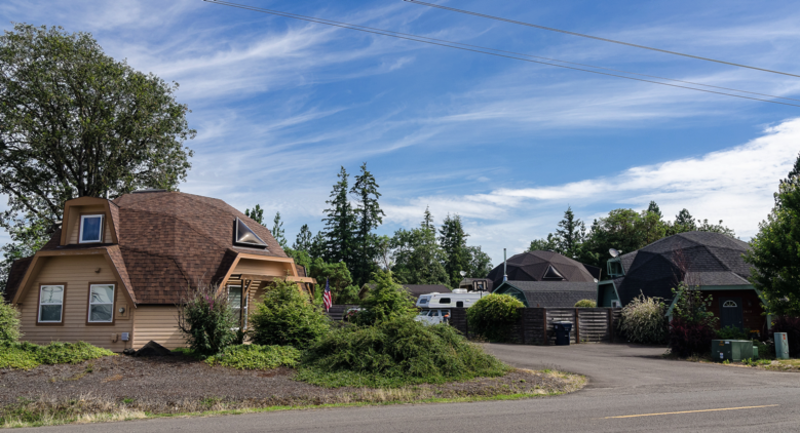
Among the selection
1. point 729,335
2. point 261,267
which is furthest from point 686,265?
point 261,267

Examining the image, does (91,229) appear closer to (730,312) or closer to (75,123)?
(75,123)

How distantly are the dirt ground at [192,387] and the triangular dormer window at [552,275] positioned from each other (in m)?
37.3

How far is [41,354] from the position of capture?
577 inches

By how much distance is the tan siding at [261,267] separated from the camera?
67.3 feet

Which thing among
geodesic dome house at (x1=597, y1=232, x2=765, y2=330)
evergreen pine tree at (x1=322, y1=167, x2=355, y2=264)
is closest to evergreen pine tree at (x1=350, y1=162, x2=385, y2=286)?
evergreen pine tree at (x1=322, y1=167, x2=355, y2=264)

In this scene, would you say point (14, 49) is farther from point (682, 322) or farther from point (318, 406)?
point (682, 322)

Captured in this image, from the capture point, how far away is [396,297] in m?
16.8

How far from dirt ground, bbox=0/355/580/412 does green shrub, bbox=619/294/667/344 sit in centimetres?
1377

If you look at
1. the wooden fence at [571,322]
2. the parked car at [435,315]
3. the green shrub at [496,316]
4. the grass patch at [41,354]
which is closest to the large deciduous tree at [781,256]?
the wooden fence at [571,322]

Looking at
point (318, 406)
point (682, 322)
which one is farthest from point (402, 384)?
point (682, 322)

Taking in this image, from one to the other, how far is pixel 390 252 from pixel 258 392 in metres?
60.4

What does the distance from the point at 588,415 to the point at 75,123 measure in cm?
3135

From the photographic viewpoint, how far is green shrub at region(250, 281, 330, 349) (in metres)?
16.9

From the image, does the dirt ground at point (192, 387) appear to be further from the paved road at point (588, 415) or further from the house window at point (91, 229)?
the house window at point (91, 229)
